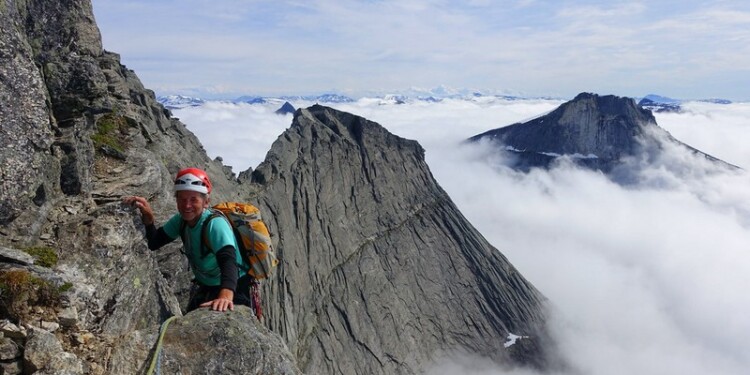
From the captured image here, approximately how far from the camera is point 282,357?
9.85m

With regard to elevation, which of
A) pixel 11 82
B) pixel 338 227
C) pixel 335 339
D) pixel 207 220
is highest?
pixel 11 82

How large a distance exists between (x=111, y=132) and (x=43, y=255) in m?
12.5

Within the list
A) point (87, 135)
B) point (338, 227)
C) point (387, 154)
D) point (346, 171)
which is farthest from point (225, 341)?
point (387, 154)

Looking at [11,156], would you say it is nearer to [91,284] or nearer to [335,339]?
[91,284]

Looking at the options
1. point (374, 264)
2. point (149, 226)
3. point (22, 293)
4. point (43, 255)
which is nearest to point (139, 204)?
point (149, 226)

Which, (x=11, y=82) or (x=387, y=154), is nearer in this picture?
(x=11, y=82)

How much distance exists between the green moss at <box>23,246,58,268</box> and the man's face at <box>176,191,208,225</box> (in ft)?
11.7

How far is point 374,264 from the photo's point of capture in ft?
217

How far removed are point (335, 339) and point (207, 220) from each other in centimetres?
4950

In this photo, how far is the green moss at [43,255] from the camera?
33.8ft

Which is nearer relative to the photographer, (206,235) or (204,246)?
(206,235)

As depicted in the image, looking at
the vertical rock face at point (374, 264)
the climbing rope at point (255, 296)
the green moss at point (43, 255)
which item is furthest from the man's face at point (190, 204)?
the vertical rock face at point (374, 264)

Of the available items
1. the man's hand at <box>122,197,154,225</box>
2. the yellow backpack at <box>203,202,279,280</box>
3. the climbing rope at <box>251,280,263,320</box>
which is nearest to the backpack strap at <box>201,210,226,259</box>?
the yellow backpack at <box>203,202,279,280</box>

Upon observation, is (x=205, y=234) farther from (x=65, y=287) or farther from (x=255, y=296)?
(x=65, y=287)
